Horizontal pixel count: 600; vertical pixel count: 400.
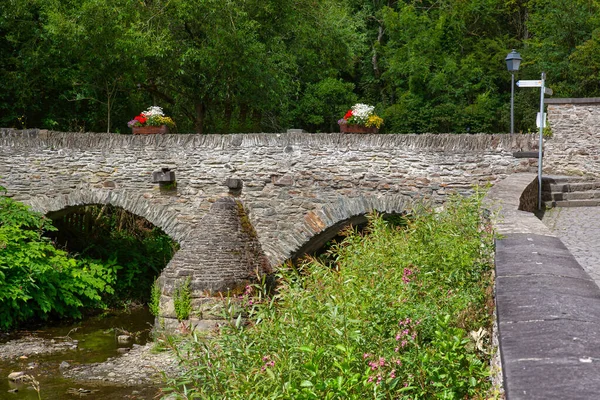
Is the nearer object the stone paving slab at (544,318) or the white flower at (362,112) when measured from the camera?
the stone paving slab at (544,318)

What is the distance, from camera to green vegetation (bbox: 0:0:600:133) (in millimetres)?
16672

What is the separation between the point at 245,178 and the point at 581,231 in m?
5.70

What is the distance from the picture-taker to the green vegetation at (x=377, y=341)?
3.45 m

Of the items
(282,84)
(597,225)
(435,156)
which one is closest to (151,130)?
(435,156)

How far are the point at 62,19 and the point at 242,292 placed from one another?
28.5 feet

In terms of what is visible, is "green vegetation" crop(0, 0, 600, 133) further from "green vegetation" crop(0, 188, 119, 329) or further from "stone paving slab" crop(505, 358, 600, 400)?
"stone paving slab" crop(505, 358, 600, 400)

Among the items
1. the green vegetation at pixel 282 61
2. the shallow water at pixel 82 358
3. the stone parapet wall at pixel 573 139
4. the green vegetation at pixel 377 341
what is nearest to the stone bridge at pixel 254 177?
the stone parapet wall at pixel 573 139

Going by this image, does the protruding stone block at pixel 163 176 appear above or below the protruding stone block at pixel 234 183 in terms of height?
above

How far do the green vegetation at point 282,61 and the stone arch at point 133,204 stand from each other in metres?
4.30

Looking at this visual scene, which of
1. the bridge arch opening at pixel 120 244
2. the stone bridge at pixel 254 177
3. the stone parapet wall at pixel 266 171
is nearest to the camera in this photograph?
the stone bridge at pixel 254 177

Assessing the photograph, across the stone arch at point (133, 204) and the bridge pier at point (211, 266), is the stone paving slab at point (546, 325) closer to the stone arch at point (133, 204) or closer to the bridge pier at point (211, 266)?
the bridge pier at point (211, 266)

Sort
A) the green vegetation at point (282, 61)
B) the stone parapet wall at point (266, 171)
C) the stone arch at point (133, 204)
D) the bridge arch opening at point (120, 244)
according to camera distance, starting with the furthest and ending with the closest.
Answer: the green vegetation at point (282, 61)
the bridge arch opening at point (120, 244)
the stone arch at point (133, 204)
the stone parapet wall at point (266, 171)

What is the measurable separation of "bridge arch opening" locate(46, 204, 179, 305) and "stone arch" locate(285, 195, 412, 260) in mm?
4054

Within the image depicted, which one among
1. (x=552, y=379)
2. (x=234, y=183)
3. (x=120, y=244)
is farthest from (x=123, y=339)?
(x=552, y=379)
